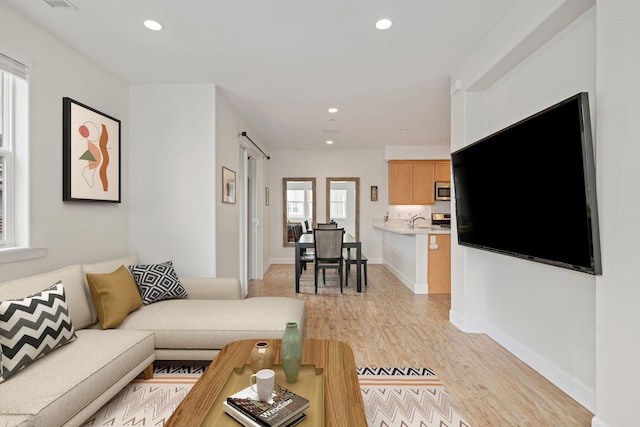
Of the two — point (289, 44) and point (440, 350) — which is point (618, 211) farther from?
point (289, 44)

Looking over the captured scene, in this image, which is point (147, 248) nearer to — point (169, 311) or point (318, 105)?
point (169, 311)

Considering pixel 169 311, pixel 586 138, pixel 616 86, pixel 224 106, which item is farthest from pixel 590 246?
pixel 224 106

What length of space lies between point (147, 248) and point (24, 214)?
1280mm

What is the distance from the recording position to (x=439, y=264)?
5035 millimetres

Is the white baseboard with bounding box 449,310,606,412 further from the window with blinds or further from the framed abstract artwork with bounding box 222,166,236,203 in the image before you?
the window with blinds

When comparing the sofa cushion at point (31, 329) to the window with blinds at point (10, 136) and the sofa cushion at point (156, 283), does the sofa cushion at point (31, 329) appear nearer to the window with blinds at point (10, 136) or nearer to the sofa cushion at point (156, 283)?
the window with blinds at point (10, 136)

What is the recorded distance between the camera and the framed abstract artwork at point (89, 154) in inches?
107

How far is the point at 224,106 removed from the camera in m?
3.98

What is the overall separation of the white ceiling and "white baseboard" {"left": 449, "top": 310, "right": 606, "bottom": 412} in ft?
7.98

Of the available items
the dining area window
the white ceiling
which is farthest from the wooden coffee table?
the dining area window

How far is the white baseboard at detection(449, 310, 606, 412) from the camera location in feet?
6.80

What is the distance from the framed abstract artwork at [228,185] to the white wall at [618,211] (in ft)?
10.8

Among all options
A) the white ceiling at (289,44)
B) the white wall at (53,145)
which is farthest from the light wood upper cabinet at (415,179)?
the white wall at (53,145)

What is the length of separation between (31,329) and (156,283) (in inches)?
45.4
